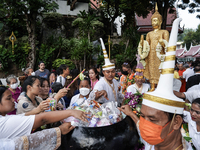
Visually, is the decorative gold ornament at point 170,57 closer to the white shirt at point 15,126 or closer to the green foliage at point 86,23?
the white shirt at point 15,126

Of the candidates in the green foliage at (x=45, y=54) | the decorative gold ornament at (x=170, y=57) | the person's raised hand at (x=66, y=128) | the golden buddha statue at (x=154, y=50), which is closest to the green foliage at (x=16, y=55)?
the green foliage at (x=45, y=54)

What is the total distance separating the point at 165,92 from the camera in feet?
4.45

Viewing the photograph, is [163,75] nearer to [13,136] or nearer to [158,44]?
[13,136]

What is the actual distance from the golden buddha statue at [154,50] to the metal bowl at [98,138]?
3.59 m

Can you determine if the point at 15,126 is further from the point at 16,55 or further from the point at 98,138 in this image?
the point at 16,55

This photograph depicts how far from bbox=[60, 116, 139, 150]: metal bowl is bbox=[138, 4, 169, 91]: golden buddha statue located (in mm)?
3593

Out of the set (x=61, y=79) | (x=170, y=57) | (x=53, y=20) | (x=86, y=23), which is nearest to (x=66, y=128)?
(x=170, y=57)

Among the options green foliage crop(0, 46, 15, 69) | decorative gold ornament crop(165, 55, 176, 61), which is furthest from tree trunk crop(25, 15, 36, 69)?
decorative gold ornament crop(165, 55, 176, 61)

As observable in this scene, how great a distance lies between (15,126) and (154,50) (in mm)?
4647

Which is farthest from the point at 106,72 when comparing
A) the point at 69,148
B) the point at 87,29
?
the point at 87,29

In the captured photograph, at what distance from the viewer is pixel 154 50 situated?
17.0ft

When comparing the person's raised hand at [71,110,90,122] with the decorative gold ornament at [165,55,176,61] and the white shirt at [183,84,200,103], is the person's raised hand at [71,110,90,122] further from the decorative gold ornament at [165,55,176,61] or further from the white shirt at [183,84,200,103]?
the white shirt at [183,84,200,103]

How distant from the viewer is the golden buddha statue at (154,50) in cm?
501

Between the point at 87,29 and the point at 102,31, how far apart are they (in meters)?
3.70
